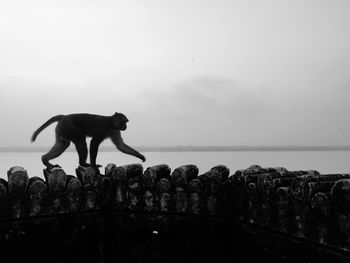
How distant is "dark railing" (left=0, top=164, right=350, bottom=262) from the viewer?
5109 millimetres

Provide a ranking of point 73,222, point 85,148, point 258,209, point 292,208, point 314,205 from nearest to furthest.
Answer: point 314,205 → point 292,208 → point 258,209 → point 73,222 → point 85,148

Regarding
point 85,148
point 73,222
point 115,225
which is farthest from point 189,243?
point 85,148

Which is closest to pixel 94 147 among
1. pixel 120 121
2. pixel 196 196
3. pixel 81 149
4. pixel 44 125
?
pixel 81 149

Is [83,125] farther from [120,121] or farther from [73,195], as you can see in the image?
[73,195]

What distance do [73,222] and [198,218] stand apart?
172 centimetres

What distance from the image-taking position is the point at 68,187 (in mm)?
5664

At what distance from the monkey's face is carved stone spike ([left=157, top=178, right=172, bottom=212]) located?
3.21m

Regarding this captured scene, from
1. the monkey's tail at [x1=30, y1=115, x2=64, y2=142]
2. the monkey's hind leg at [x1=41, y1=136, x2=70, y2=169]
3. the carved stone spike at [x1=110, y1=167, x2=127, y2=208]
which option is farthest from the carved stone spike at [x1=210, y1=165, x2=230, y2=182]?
the monkey's tail at [x1=30, y1=115, x2=64, y2=142]

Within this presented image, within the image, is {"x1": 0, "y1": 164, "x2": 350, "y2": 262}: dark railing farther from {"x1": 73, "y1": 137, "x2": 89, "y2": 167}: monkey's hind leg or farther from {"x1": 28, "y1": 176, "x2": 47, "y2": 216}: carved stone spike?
{"x1": 73, "y1": 137, "x2": 89, "y2": 167}: monkey's hind leg

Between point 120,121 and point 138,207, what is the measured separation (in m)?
3.36

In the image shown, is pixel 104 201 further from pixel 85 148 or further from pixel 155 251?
pixel 85 148

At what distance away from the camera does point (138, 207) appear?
578 centimetres

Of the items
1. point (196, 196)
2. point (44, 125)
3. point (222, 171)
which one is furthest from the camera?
point (44, 125)

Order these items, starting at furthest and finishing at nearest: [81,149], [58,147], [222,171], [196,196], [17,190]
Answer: [58,147] < [81,149] < [222,171] < [196,196] < [17,190]
